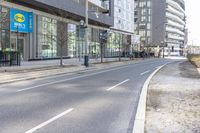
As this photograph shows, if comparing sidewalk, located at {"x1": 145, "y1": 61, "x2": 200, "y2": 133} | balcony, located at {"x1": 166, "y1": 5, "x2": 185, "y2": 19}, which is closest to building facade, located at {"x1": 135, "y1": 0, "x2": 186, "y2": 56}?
balcony, located at {"x1": 166, "y1": 5, "x2": 185, "y2": 19}

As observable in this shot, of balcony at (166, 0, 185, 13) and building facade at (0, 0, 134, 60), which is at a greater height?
balcony at (166, 0, 185, 13)

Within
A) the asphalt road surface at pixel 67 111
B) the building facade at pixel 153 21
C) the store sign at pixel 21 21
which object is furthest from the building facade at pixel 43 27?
the building facade at pixel 153 21

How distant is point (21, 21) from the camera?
131ft

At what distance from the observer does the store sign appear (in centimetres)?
3850

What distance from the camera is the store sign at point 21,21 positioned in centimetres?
3850

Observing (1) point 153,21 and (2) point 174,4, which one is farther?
(2) point 174,4

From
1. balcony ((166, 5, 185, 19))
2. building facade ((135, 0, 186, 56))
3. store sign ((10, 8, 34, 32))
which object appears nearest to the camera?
store sign ((10, 8, 34, 32))

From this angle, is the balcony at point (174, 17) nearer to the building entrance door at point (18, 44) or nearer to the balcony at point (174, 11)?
the balcony at point (174, 11)

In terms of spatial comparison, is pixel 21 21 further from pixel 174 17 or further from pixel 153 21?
pixel 174 17

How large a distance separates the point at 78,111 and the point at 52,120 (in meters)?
1.53

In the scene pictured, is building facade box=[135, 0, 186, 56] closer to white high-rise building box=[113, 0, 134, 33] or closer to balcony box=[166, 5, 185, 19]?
balcony box=[166, 5, 185, 19]

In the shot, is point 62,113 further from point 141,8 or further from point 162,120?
point 141,8

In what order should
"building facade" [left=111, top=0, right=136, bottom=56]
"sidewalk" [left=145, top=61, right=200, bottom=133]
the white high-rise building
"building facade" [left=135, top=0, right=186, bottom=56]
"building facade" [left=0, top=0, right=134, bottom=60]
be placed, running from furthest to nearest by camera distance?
"building facade" [left=135, top=0, right=186, bottom=56], the white high-rise building, "building facade" [left=111, top=0, right=136, bottom=56], "building facade" [left=0, top=0, right=134, bottom=60], "sidewalk" [left=145, top=61, right=200, bottom=133]

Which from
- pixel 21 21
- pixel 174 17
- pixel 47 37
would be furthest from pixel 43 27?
pixel 174 17
